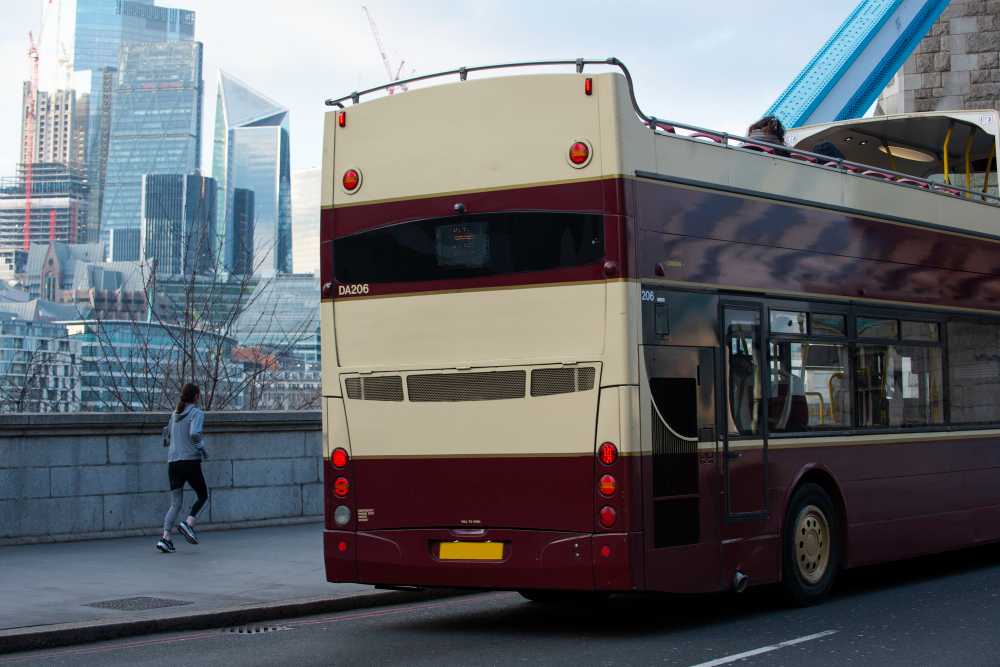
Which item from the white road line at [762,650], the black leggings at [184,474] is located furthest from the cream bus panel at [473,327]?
the black leggings at [184,474]

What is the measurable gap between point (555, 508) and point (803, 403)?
2499mm

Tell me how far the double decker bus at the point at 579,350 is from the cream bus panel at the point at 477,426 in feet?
0.05

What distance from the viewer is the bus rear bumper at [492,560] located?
8531 millimetres

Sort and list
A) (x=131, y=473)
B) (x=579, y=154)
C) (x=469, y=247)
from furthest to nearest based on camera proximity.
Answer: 1. (x=131, y=473)
2. (x=469, y=247)
3. (x=579, y=154)

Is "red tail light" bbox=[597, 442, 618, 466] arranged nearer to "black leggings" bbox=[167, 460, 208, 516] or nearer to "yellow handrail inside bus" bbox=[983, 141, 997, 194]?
"black leggings" bbox=[167, 460, 208, 516]

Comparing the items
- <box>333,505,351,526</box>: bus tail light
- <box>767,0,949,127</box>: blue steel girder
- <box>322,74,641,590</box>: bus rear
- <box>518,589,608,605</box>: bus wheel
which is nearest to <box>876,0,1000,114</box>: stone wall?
<box>767,0,949,127</box>: blue steel girder

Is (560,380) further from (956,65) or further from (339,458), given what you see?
(956,65)

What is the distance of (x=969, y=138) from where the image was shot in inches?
592

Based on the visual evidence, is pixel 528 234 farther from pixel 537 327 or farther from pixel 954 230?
pixel 954 230

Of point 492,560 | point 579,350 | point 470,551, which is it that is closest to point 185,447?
point 470,551

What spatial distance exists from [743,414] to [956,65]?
2545 centimetres

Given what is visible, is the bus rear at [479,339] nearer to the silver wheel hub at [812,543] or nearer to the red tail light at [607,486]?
the red tail light at [607,486]

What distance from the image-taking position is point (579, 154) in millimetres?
8836

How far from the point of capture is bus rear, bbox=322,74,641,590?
866 cm
